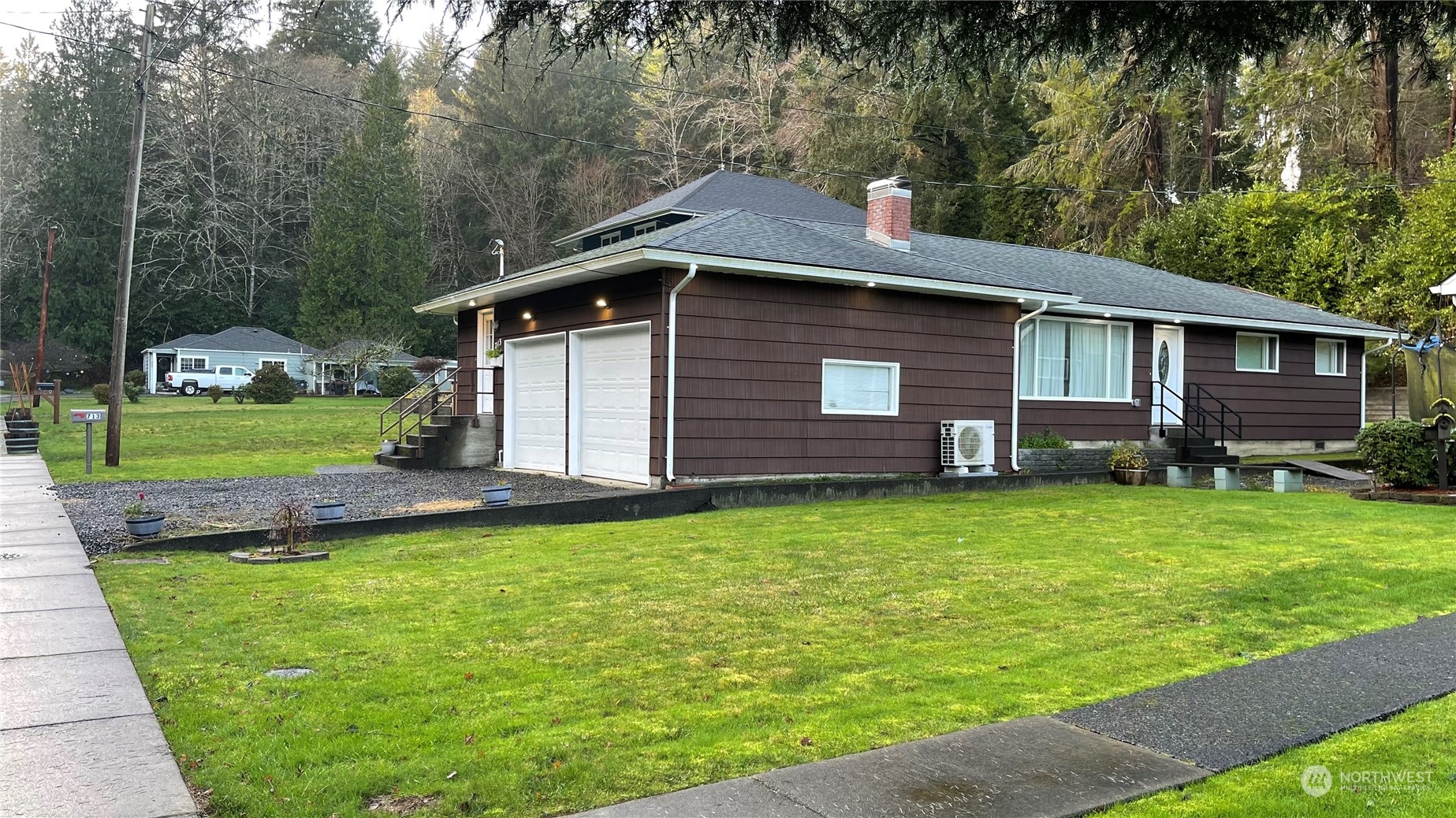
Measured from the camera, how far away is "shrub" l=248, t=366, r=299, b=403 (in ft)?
109

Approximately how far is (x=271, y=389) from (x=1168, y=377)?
2791 centimetres

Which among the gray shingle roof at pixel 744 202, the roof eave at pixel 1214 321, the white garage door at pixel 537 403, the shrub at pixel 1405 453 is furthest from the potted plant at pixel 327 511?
the gray shingle roof at pixel 744 202

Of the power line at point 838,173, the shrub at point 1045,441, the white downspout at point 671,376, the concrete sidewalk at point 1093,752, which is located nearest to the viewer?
the concrete sidewalk at point 1093,752

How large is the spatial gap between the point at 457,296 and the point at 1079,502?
10.8 m

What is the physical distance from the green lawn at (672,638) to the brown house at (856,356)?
3.78 m

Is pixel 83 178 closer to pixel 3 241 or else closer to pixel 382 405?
pixel 3 241

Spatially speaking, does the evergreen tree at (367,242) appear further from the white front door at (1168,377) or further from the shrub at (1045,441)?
the white front door at (1168,377)

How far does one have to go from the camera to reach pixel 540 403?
16.1 metres

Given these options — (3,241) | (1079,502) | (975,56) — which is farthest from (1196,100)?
(3,241)

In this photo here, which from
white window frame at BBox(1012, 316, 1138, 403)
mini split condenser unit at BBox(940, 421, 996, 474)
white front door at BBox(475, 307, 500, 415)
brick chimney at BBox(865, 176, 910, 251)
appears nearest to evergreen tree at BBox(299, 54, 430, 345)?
white front door at BBox(475, 307, 500, 415)

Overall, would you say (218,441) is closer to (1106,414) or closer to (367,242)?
(1106,414)

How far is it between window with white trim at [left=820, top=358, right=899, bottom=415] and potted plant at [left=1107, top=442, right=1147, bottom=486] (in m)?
3.59

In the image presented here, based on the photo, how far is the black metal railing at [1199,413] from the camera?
1806 centimetres

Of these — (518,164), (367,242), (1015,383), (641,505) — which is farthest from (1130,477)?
(518,164)
